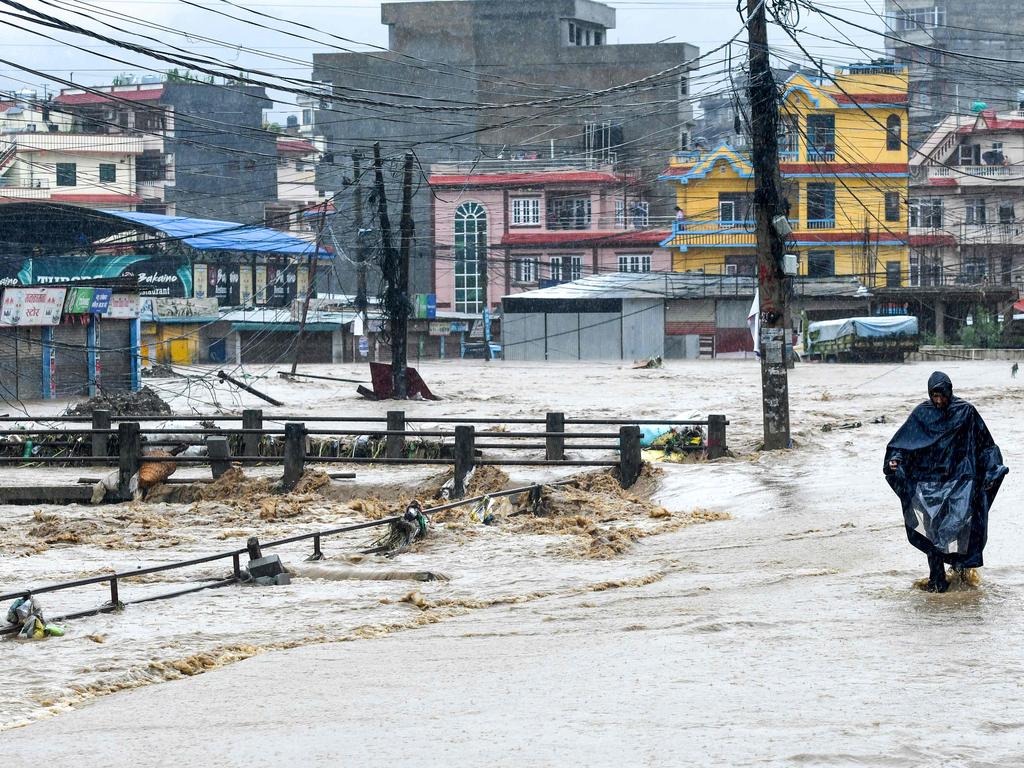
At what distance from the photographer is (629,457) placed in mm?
19672

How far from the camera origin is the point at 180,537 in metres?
17.7

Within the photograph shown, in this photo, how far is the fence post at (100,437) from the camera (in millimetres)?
22781

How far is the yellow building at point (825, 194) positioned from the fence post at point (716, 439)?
5149 centimetres

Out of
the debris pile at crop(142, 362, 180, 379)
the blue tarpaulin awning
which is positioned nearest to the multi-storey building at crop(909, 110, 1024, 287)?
the blue tarpaulin awning

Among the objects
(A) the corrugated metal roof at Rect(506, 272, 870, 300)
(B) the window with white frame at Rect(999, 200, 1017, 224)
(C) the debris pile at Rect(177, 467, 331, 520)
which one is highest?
(B) the window with white frame at Rect(999, 200, 1017, 224)

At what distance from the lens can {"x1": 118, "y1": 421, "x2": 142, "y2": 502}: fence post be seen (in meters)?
20.8

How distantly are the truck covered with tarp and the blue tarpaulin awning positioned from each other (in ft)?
76.6

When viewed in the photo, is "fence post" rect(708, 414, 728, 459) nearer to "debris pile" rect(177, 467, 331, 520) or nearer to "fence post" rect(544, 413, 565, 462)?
"fence post" rect(544, 413, 565, 462)

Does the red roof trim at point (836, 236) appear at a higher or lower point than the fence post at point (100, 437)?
higher

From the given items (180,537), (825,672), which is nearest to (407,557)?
(180,537)

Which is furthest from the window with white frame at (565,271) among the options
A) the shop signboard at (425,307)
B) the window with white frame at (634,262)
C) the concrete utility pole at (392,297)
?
the concrete utility pole at (392,297)

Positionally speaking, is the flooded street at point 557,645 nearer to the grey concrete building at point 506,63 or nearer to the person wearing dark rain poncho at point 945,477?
the person wearing dark rain poncho at point 945,477

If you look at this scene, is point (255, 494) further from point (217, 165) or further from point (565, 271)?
point (217, 165)

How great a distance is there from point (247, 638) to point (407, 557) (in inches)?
162
